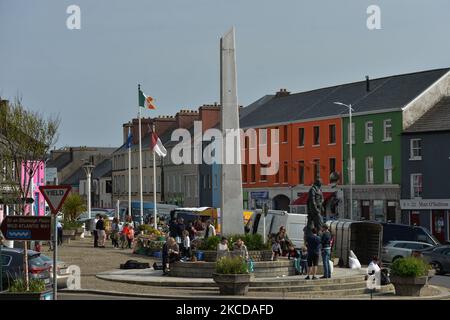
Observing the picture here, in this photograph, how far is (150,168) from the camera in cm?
9694

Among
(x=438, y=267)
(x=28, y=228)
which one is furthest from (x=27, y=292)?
(x=438, y=267)

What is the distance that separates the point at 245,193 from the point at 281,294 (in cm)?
5385

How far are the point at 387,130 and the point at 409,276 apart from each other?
38429 millimetres

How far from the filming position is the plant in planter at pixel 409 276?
1020 inches

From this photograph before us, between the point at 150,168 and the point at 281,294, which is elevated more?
the point at 150,168

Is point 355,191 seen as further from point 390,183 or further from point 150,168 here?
point 150,168

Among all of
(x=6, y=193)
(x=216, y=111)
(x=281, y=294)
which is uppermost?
(x=216, y=111)

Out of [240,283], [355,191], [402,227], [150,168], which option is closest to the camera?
[240,283]

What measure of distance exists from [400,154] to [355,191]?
5.41m

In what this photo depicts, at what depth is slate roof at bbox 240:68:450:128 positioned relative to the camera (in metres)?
64.6

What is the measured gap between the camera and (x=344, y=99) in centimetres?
7075
